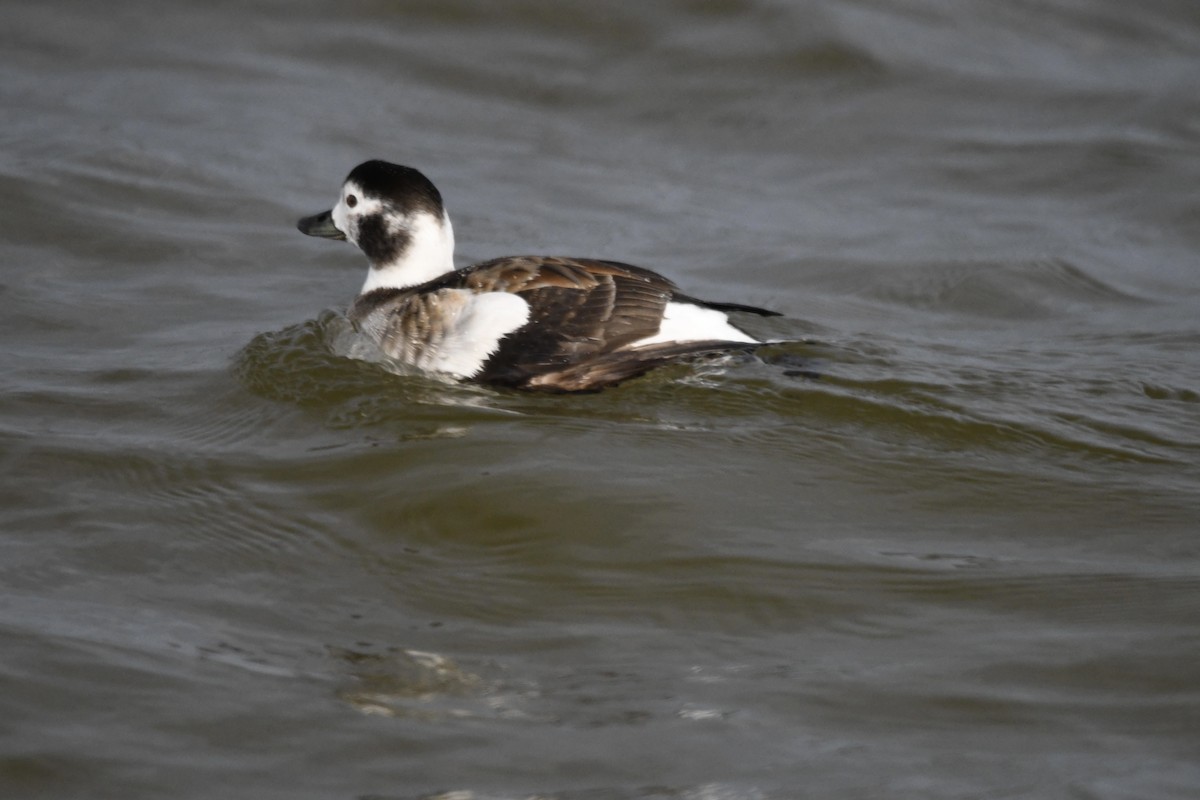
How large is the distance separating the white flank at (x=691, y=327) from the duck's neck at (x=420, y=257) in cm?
133

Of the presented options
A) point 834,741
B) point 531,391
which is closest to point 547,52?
point 531,391

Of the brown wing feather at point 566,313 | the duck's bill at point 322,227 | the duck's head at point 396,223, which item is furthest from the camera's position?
the duck's bill at point 322,227

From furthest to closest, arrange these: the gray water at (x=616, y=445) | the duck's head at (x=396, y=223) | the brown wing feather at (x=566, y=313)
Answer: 1. the duck's head at (x=396, y=223)
2. the brown wing feather at (x=566, y=313)
3. the gray water at (x=616, y=445)

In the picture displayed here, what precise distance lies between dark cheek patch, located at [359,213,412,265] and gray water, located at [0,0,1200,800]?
1.40 feet

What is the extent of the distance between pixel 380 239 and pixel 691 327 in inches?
67.8

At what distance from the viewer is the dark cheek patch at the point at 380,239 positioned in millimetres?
7477

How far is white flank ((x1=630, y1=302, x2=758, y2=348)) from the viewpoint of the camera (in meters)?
6.71

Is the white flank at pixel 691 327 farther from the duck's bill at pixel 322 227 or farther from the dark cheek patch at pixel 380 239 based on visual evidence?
the duck's bill at pixel 322 227

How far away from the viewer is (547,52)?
12859mm

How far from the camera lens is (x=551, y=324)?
6664mm

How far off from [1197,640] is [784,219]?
5.91 meters

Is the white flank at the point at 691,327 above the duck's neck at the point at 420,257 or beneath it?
beneath

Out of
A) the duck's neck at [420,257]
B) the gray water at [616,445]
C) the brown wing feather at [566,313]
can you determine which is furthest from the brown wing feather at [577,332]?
the duck's neck at [420,257]

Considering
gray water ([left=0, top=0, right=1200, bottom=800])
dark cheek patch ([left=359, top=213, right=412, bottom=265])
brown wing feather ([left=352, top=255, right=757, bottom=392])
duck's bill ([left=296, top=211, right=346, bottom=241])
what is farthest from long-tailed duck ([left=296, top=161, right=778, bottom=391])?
duck's bill ([left=296, top=211, right=346, bottom=241])
